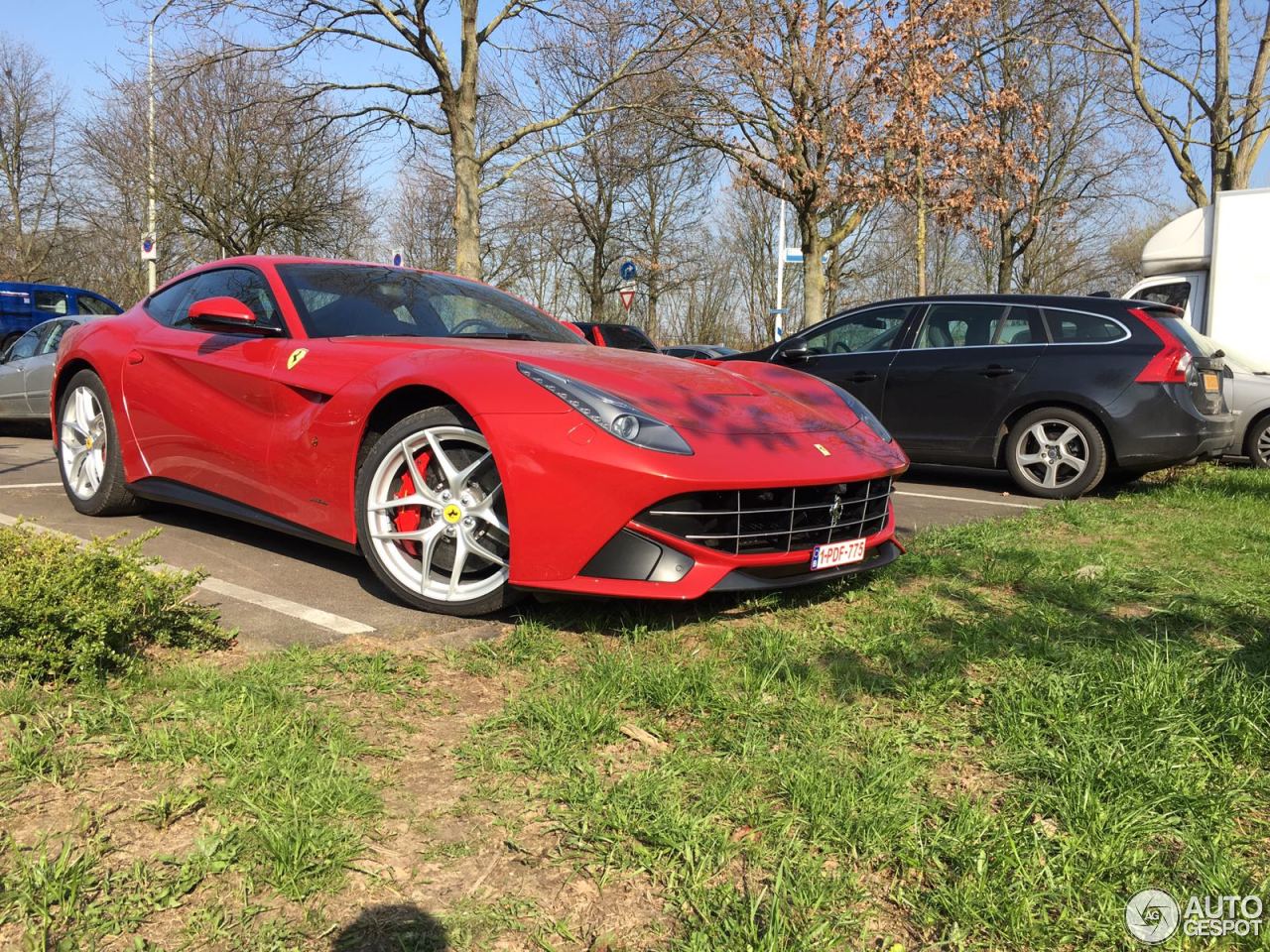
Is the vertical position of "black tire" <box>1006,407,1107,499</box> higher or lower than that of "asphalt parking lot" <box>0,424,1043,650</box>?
higher

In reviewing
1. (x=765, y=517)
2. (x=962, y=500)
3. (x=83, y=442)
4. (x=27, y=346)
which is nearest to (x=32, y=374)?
(x=27, y=346)

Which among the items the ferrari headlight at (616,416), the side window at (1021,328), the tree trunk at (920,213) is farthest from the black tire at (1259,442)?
the ferrari headlight at (616,416)

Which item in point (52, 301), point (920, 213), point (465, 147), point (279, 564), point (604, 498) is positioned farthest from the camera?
point (52, 301)

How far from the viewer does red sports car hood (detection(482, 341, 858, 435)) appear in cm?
322

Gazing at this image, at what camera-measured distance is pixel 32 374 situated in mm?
9594

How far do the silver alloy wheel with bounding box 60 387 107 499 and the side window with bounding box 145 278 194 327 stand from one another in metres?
0.58

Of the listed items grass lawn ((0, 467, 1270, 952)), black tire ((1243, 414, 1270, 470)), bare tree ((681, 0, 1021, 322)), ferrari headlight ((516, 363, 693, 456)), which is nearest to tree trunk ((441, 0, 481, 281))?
bare tree ((681, 0, 1021, 322))

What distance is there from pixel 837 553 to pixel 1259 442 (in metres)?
7.93

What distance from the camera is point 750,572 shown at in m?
3.07

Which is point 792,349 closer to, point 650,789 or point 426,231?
point 650,789

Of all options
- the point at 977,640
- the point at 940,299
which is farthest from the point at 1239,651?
the point at 940,299

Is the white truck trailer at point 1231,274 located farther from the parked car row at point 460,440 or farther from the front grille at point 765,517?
the parked car row at point 460,440

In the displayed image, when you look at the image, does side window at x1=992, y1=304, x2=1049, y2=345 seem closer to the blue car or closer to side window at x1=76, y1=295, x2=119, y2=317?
side window at x1=76, y1=295, x2=119, y2=317

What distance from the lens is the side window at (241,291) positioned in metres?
4.09
